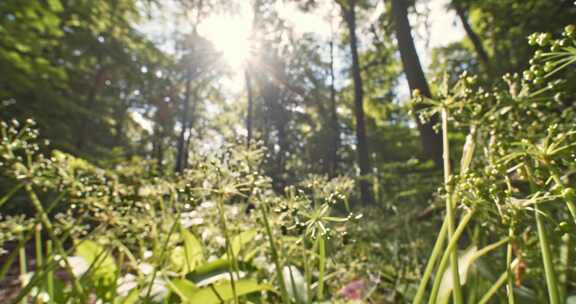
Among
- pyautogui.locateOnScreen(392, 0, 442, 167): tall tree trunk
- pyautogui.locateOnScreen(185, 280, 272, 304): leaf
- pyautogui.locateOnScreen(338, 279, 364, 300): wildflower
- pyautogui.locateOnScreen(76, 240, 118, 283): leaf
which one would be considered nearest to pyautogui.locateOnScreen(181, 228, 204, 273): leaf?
pyautogui.locateOnScreen(76, 240, 118, 283): leaf

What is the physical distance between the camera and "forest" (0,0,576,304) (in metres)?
0.95

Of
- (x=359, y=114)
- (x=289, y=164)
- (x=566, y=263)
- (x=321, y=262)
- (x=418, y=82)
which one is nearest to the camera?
(x=321, y=262)

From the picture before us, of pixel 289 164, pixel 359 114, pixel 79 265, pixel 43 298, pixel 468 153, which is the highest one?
pixel 359 114

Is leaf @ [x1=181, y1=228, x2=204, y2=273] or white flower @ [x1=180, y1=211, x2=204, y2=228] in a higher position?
white flower @ [x1=180, y1=211, x2=204, y2=228]

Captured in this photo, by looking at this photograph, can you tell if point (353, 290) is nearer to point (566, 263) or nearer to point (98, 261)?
point (566, 263)

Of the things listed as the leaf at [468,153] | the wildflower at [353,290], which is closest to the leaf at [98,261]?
the wildflower at [353,290]

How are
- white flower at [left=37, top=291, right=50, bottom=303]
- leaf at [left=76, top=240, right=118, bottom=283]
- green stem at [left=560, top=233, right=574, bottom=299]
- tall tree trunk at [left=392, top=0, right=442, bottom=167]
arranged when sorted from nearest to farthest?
green stem at [left=560, top=233, right=574, bottom=299] → white flower at [left=37, top=291, right=50, bottom=303] → leaf at [left=76, top=240, right=118, bottom=283] → tall tree trunk at [left=392, top=0, right=442, bottom=167]

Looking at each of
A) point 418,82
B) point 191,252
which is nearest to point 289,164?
point 418,82

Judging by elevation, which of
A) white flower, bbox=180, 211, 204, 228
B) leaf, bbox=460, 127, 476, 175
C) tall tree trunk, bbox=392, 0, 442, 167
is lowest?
white flower, bbox=180, 211, 204, 228

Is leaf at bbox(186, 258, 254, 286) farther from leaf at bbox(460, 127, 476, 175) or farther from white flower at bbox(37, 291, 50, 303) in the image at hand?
leaf at bbox(460, 127, 476, 175)

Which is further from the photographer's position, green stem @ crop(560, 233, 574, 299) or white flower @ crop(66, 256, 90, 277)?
white flower @ crop(66, 256, 90, 277)

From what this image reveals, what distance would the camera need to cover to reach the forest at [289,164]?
3.10 feet

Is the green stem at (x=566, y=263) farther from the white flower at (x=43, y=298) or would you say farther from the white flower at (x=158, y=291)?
the white flower at (x=43, y=298)

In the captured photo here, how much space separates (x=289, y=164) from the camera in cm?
2783
